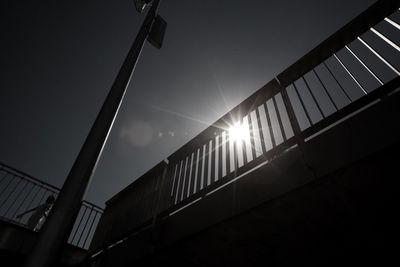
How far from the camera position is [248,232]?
2.70 m

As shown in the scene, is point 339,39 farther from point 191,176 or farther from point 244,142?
point 191,176

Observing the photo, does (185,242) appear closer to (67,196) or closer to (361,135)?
(67,196)

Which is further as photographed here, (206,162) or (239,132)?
(206,162)

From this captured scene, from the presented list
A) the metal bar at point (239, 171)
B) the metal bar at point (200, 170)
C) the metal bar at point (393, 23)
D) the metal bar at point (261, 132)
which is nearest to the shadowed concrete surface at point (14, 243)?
the metal bar at point (239, 171)

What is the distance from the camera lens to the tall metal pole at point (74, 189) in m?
1.26

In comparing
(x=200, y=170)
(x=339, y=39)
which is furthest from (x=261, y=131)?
(x=339, y=39)

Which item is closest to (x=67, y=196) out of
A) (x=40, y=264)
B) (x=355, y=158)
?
(x=40, y=264)

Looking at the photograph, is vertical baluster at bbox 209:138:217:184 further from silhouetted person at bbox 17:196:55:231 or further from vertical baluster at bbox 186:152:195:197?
silhouetted person at bbox 17:196:55:231

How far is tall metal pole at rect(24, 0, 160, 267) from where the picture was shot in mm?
1256

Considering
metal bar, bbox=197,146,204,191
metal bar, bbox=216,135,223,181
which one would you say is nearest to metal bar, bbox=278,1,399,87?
metal bar, bbox=216,135,223,181

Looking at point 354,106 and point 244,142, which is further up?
point 244,142

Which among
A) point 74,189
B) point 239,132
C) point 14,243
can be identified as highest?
point 239,132

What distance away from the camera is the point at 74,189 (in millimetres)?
1504

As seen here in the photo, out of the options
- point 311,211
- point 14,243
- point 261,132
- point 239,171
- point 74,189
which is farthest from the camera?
point 14,243
